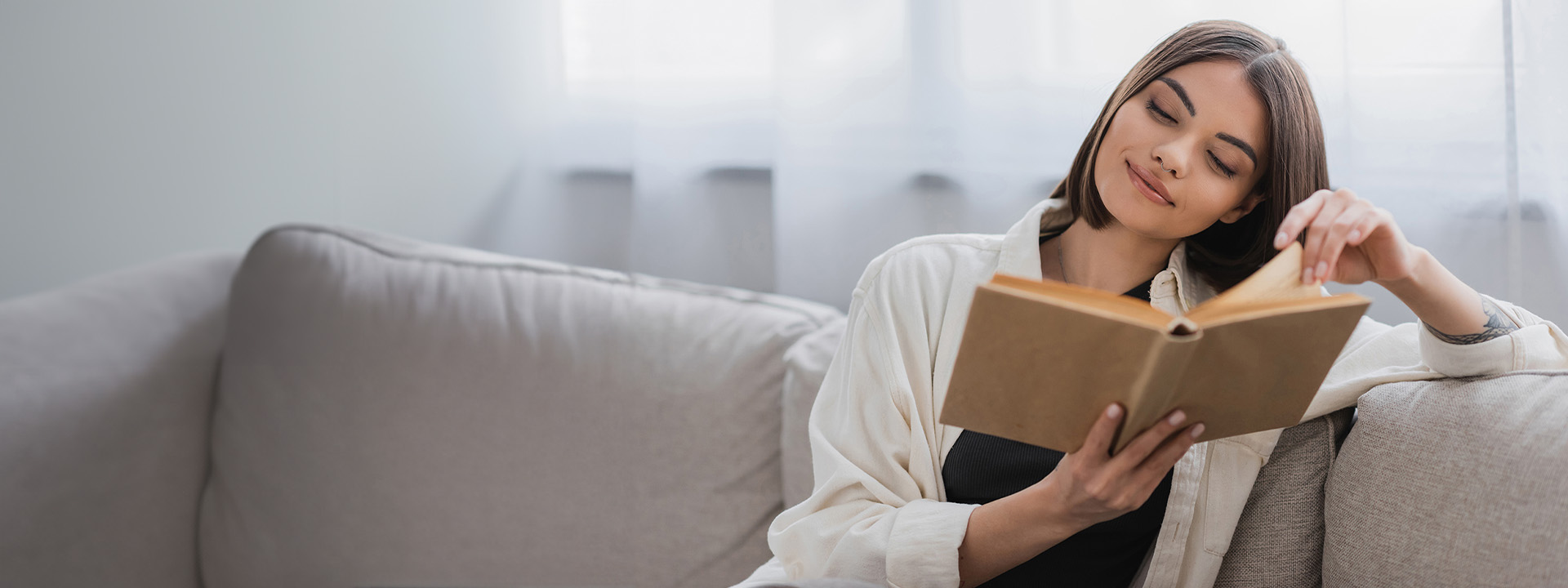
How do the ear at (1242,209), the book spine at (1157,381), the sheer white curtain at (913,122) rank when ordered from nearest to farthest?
the book spine at (1157,381)
the ear at (1242,209)
the sheer white curtain at (913,122)

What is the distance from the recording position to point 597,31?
1562mm

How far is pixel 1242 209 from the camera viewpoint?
2.78 ft

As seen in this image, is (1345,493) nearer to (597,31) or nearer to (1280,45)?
(1280,45)

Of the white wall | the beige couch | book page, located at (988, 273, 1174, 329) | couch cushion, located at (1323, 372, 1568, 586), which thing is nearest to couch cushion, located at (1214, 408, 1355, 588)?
couch cushion, located at (1323, 372, 1568, 586)

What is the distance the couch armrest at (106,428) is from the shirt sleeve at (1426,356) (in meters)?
1.41

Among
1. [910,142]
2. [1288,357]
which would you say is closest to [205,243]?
[910,142]

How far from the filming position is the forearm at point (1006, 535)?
2.37ft

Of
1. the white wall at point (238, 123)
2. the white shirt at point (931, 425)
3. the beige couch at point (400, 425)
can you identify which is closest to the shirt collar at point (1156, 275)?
the white shirt at point (931, 425)

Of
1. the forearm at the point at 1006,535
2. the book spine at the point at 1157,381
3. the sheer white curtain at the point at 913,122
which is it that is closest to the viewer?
the book spine at the point at 1157,381

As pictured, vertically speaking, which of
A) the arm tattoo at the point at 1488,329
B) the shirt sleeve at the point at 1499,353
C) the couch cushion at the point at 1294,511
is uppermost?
the arm tattoo at the point at 1488,329

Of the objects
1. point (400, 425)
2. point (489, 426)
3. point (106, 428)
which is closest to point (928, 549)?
point (489, 426)

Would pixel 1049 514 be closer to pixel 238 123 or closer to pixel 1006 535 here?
pixel 1006 535

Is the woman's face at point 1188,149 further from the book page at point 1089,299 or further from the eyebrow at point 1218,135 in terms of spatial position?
the book page at point 1089,299

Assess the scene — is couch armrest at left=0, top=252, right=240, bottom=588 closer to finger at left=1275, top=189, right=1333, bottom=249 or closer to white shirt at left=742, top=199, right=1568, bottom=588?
white shirt at left=742, top=199, right=1568, bottom=588
